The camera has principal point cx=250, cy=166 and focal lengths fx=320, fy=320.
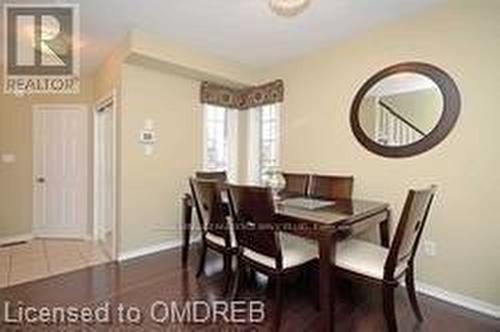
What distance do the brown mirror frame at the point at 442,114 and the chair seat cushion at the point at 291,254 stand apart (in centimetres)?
118

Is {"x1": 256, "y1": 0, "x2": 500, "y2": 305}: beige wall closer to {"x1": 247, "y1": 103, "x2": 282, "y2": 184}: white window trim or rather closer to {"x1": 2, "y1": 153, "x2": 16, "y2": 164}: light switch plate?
{"x1": 247, "y1": 103, "x2": 282, "y2": 184}: white window trim

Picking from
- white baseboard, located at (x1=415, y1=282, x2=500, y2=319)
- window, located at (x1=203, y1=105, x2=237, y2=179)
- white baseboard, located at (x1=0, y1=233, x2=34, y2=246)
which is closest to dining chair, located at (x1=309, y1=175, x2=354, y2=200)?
white baseboard, located at (x1=415, y1=282, x2=500, y2=319)

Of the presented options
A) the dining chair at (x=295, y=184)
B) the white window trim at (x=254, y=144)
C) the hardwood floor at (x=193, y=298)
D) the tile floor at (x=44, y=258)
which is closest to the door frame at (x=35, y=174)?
the tile floor at (x=44, y=258)

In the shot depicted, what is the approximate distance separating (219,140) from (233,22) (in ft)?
→ 6.24

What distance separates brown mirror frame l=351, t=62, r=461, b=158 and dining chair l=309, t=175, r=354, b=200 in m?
0.40

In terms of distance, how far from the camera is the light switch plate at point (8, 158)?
4.17 m

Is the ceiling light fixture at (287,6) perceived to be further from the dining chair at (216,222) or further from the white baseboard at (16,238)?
the white baseboard at (16,238)

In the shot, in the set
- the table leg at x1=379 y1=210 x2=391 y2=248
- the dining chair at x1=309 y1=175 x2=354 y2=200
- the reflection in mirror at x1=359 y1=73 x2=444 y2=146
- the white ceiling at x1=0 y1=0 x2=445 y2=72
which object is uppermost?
the white ceiling at x1=0 y1=0 x2=445 y2=72

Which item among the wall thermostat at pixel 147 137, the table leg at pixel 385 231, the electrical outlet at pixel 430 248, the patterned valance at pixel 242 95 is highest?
the patterned valance at pixel 242 95

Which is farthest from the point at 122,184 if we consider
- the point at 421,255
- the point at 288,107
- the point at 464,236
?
the point at 464,236

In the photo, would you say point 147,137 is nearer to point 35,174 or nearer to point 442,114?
point 35,174

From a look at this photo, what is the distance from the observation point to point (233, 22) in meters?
2.97

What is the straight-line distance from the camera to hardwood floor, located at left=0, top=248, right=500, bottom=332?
7.11 ft

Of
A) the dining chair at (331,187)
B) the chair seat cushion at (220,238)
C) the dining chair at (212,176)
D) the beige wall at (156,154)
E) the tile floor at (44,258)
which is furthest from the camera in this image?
the dining chair at (212,176)
